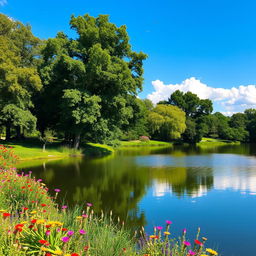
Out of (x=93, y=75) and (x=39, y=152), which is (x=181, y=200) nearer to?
(x=39, y=152)

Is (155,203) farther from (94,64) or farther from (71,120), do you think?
(71,120)

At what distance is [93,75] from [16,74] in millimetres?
8001

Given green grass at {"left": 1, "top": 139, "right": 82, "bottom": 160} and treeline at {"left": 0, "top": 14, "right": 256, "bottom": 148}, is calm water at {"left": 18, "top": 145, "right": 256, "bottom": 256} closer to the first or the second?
green grass at {"left": 1, "top": 139, "right": 82, "bottom": 160}

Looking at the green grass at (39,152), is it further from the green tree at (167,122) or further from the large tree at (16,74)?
the green tree at (167,122)

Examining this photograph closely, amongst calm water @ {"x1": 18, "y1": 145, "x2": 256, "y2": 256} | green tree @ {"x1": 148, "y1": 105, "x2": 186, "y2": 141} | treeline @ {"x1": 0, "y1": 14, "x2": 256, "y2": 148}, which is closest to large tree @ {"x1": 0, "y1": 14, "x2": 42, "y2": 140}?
treeline @ {"x1": 0, "y1": 14, "x2": 256, "y2": 148}

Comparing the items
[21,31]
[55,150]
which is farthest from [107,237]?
[21,31]

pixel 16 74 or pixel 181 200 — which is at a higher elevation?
pixel 16 74

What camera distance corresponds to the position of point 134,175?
16719mm

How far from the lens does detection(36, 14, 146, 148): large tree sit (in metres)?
27.0

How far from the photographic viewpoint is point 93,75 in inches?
1100

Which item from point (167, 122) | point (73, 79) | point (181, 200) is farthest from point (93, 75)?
point (167, 122)

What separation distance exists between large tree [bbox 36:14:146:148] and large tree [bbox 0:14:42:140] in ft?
8.96

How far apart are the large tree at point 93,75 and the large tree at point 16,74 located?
2.73 meters

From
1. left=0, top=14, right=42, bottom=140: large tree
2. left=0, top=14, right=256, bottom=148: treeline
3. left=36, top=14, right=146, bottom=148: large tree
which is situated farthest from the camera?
left=36, top=14, right=146, bottom=148: large tree
